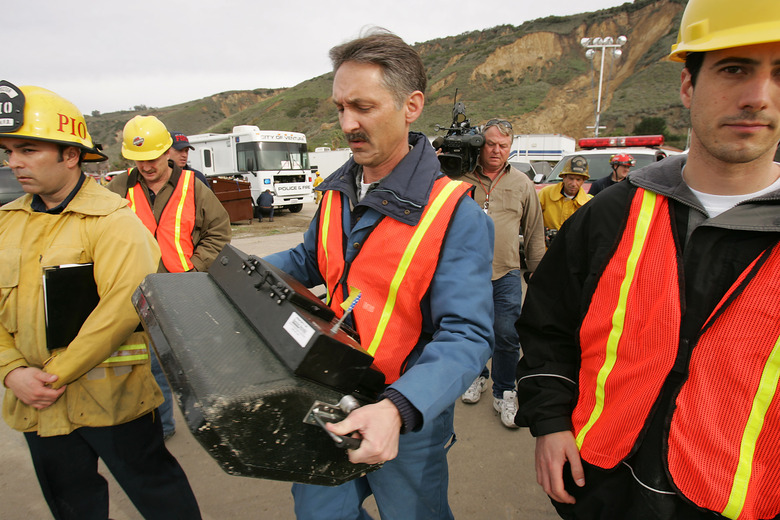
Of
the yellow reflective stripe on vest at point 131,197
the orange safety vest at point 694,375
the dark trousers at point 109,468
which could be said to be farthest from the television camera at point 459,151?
the dark trousers at point 109,468

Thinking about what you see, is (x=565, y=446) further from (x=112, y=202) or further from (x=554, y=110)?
(x=554, y=110)

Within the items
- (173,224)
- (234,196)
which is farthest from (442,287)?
(234,196)

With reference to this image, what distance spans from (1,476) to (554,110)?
4921 cm

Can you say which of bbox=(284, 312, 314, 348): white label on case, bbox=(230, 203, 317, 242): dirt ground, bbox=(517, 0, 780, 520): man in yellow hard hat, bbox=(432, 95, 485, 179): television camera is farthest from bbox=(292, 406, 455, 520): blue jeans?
bbox=(230, 203, 317, 242): dirt ground

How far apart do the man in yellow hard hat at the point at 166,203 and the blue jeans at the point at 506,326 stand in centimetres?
198

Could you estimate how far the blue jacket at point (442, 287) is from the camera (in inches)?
44.3

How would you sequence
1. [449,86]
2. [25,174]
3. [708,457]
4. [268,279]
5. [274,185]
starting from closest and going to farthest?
[708,457], [268,279], [25,174], [274,185], [449,86]

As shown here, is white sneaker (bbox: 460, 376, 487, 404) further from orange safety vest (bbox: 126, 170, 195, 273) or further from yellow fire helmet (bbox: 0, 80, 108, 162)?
yellow fire helmet (bbox: 0, 80, 108, 162)

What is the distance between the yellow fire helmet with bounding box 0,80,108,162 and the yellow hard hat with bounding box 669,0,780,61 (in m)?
2.14

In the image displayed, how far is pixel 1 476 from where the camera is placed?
8.61ft

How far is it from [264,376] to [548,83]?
2256 inches

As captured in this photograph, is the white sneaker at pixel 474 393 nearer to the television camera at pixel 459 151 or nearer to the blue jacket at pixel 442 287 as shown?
the television camera at pixel 459 151

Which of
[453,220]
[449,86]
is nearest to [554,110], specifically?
[449,86]

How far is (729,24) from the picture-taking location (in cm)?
98
